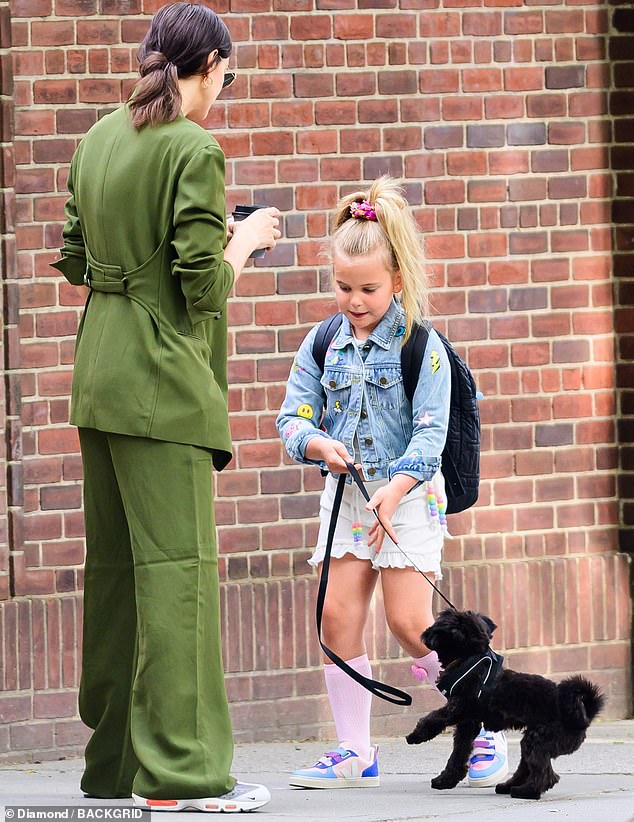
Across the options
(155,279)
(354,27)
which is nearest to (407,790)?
(155,279)

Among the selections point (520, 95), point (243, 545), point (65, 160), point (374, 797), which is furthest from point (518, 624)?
point (65, 160)

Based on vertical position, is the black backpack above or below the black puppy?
above

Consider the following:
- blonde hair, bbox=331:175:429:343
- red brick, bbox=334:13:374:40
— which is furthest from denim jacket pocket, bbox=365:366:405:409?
red brick, bbox=334:13:374:40

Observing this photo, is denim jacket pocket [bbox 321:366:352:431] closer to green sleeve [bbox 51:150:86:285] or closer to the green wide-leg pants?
the green wide-leg pants

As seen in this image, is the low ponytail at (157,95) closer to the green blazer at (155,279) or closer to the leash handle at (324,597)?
the green blazer at (155,279)

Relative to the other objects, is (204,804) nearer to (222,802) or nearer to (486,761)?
(222,802)

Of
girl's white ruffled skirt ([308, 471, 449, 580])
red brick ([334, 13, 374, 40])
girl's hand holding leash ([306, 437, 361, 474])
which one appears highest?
red brick ([334, 13, 374, 40])

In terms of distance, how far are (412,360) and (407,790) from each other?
4.43ft

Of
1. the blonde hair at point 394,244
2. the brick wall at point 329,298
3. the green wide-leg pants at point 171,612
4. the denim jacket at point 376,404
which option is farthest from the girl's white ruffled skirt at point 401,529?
the brick wall at point 329,298

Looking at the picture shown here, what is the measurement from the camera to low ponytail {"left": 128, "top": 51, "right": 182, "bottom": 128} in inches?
158

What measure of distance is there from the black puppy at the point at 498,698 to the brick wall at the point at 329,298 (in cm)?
154

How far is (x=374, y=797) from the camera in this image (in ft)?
15.0

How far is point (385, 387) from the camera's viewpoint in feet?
15.0

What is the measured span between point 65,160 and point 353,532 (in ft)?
6.40
